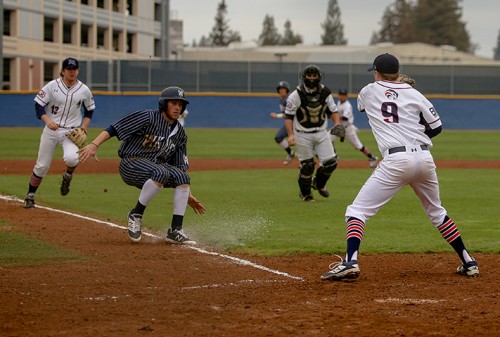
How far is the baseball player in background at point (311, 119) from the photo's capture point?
49.7 ft

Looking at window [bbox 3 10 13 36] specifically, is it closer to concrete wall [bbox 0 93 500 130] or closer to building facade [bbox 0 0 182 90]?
building facade [bbox 0 0 182 90]

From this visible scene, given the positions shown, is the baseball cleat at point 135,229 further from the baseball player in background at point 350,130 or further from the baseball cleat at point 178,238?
the baseball player in background at point 350,130

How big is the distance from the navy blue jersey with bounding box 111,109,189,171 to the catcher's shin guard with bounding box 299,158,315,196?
16.1 ft

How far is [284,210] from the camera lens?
14805 millimetres

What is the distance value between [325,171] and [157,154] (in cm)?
537

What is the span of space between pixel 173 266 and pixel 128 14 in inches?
2517

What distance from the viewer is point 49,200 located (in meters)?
15.8

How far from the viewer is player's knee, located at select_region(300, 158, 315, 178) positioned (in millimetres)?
15609

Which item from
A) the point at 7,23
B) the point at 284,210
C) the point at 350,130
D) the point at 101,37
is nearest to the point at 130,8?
the point at 101,37

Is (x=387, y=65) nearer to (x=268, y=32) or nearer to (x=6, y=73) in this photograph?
(x=6, y=73)

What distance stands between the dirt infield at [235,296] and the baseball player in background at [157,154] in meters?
0.41

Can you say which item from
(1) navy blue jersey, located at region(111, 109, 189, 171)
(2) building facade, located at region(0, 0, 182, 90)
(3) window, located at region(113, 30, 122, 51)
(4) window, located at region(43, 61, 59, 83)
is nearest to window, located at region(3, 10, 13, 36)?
(2) building facade, located at region(0, 0, 182, 90)

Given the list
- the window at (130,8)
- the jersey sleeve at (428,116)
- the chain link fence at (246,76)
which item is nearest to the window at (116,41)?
the window at (130,8)

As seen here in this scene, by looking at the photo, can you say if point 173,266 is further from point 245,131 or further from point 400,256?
point 245,131
